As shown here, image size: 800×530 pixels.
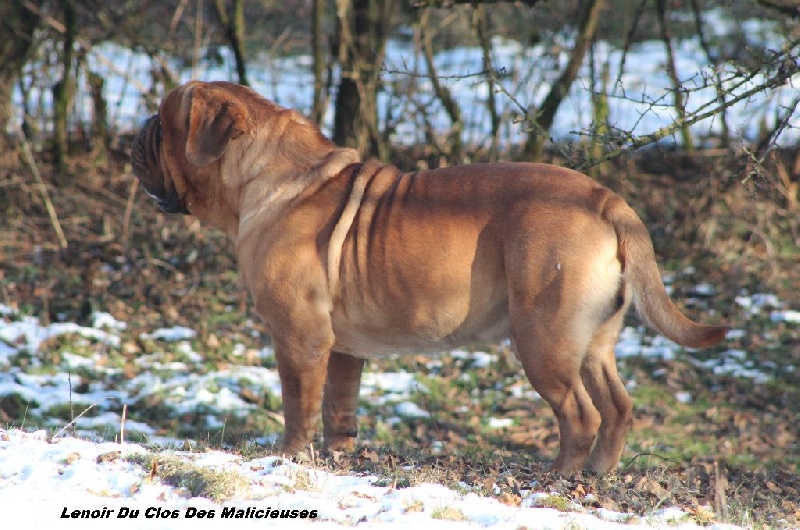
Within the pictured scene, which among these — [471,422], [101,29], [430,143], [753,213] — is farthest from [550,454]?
[101,29]

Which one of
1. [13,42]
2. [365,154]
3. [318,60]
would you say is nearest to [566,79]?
[365,154]

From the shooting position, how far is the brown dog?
482cm

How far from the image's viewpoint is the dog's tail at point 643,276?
4.82m

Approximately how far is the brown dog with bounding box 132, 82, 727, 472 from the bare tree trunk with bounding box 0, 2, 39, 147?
228 inches

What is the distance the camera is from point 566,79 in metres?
9.39

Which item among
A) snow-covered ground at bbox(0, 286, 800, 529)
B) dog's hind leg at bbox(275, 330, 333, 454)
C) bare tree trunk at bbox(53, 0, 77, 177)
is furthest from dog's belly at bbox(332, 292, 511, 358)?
bare tree trunk at bbox(53, 0, 77, 177)

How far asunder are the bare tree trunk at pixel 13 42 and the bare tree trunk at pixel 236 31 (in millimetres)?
2035

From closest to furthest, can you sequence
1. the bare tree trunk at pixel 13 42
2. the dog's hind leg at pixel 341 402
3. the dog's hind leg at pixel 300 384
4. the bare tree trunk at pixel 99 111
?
the dog's hind leg at pixel 300 384 < the dog's hind leg at pixel 341 402 < the bare tree trunk at pixel 13 42 < the bare tree trunk at pixel 99 111

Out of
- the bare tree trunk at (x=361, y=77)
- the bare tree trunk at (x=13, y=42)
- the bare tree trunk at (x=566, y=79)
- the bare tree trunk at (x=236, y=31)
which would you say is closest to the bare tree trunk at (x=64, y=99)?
the bare tree trunk at (x=13, y=42)

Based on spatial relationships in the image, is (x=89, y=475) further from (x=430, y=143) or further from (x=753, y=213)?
(x=753, y=213)

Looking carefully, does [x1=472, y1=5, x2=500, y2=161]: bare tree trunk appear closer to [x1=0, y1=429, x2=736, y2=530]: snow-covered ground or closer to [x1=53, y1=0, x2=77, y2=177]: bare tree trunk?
[x1=53, y1=0, x2=77, y2=177]: bare tree trunk

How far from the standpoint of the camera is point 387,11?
10492 mm

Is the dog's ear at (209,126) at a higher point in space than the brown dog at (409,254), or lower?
higher

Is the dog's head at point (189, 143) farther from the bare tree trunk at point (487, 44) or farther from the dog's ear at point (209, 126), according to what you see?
the bare tree trunk at point (487, 44)
